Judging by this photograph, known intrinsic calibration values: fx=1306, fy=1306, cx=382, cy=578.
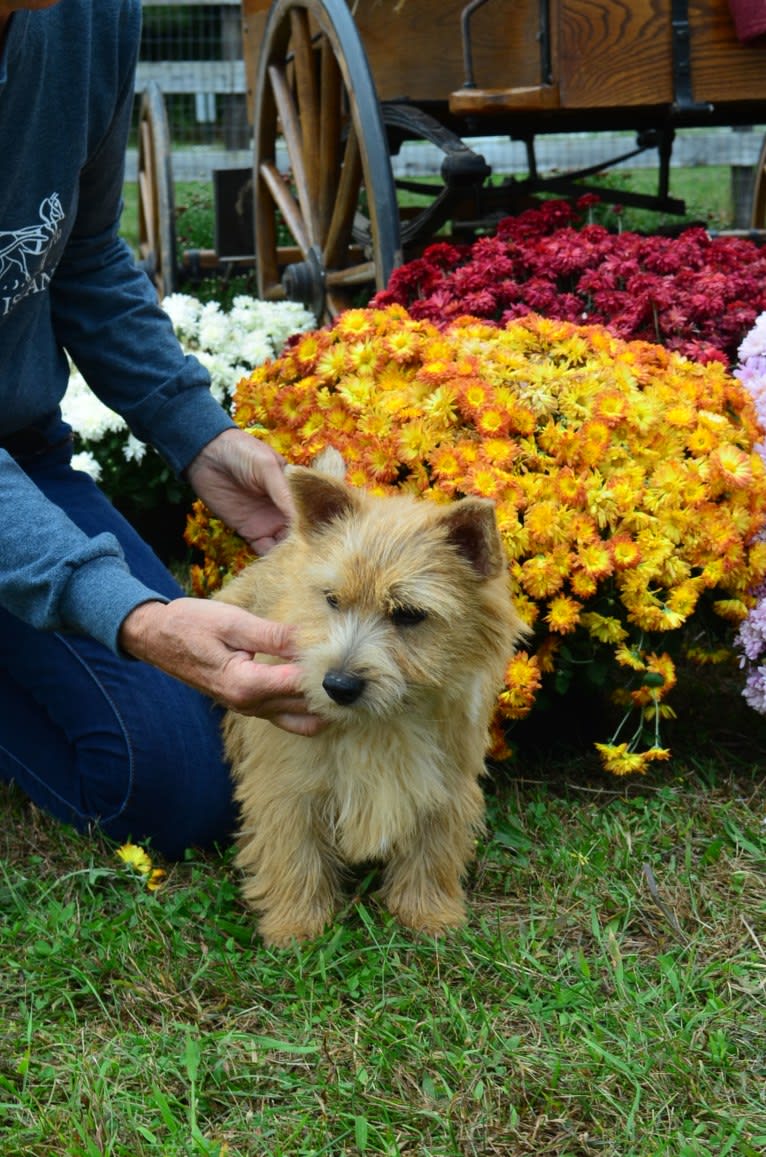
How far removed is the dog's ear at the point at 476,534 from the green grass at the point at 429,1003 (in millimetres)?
703

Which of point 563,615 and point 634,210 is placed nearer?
point 563,615

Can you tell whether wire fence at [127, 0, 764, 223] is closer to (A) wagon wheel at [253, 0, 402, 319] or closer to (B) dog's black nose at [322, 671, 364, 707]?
(A) wagon wheel at [253, 0, 402, 319]

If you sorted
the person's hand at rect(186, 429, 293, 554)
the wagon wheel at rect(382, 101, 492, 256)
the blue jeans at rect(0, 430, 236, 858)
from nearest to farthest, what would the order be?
the blue jeans at rect(0, 430, 236, 858)
the person's hand at rect(186, 429, 293, 554)
the wagon wheel at rect(382, 101, 492, 256)

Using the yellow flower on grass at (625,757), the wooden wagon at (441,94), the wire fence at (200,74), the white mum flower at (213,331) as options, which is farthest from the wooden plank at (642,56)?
the wire fence at (200,74)

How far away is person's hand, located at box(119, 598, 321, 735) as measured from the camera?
6.86ft

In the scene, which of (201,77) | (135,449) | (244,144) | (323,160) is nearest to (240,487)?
(135,449)

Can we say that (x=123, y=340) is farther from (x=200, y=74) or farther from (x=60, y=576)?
(x=200, y=74)

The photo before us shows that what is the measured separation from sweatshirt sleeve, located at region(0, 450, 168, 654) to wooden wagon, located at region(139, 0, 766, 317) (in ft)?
6.50

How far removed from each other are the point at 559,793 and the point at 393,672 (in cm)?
105

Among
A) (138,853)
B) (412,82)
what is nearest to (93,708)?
(138,853)

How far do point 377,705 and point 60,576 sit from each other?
57 cm

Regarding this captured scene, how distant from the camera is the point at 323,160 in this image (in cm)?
447

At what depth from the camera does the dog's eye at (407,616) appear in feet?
6.79

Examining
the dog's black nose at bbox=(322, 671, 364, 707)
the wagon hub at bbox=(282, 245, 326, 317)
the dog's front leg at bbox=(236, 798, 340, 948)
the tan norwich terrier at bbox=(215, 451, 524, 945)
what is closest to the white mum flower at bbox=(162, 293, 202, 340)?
the wagon hub at bbox=(282, 245, 326, 317)
